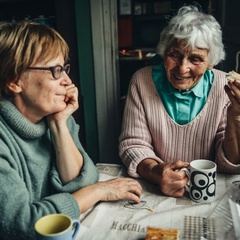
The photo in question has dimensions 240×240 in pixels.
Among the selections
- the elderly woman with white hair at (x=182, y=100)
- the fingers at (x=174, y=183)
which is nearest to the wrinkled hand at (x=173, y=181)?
the fingers at (x=174, y=183)

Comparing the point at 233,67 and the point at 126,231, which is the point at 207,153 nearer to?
the point at 126,231

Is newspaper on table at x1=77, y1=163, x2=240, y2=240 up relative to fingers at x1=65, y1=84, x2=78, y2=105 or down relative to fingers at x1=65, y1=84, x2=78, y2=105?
down

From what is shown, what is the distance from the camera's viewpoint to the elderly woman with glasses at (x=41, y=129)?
1146 mm

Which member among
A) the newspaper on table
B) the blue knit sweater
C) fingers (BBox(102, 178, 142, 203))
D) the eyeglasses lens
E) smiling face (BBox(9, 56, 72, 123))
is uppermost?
the eyeglasses lens

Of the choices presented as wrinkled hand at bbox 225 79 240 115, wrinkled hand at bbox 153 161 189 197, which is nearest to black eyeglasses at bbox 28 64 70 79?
wrinkled hand at bbox 153 161 189 197

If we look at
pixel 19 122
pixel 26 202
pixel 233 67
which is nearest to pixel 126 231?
pixel 26 202

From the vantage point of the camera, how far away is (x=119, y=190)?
1.22m

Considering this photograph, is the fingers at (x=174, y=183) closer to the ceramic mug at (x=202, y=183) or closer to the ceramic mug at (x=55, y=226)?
the ceramic mug at (x=202, y=183)

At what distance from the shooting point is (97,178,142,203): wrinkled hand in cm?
120

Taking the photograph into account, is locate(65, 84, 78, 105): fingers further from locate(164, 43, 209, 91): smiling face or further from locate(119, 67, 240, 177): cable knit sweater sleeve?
locate(164, 43, 209, 91): smiling face

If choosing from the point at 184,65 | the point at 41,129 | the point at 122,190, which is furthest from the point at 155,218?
the point at 184,65

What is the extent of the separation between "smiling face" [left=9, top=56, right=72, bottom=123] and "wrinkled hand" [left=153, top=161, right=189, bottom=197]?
488mm

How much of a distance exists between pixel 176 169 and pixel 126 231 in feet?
1.20

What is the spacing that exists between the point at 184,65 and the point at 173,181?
60 cm
